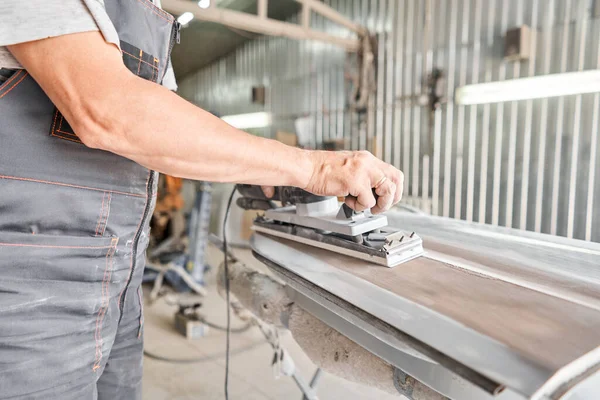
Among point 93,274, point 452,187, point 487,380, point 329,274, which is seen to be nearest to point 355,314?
point 329,274

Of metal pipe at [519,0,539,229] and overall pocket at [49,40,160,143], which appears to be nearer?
overall pocket at [49,40,160,143]

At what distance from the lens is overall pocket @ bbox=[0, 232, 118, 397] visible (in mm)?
671

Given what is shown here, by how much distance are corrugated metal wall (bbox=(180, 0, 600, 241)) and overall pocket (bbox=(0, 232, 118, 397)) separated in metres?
2.54

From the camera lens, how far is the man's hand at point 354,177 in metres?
0.79

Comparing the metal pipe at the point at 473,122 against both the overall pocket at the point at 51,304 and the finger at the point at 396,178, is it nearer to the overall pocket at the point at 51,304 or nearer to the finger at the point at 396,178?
the finger at the point at 396,178

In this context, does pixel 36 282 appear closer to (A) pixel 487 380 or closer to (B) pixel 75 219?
(B) pixel 75 219

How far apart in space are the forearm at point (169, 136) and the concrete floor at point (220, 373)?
5.18 feet

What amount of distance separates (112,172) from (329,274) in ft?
1.67

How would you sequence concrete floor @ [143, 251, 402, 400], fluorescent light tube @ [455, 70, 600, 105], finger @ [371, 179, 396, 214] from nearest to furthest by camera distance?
finger @ [371, 179, 396, 214], concrete floor @ [143, 251, 402, 400], fluorescent light tube @ [455, 70, 600, 105]

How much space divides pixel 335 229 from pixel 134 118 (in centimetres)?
59

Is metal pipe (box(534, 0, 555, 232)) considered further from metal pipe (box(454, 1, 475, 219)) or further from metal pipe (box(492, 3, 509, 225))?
metal pipe (box(454, 1, 475, 219))

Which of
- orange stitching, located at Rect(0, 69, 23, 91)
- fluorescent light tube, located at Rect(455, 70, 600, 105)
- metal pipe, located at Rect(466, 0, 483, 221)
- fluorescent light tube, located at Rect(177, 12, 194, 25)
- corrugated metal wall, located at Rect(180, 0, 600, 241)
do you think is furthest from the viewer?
metal pipe, located at Rect(466, 0, 483, 221)

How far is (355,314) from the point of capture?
784 mm

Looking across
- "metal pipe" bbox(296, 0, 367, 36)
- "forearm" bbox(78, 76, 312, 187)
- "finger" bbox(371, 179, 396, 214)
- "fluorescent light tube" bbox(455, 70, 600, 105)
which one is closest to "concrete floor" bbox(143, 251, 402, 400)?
"finger" bbox(371, 179, 396, 214)
